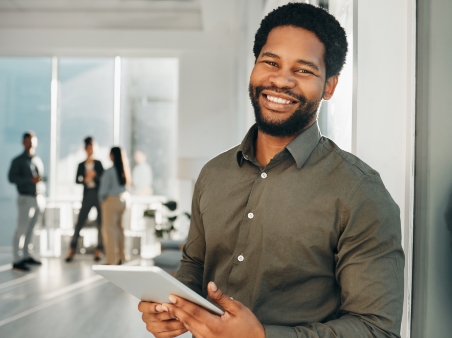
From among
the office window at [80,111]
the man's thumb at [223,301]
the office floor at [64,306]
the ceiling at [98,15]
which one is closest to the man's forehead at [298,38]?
the man's thumb at [223,301]

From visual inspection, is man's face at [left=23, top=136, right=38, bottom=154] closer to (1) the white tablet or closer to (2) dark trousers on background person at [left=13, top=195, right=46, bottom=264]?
(2) dark trousers on background person at [left=13, top=195, right=46, bottom=264]

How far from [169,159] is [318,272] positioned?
25.6ft

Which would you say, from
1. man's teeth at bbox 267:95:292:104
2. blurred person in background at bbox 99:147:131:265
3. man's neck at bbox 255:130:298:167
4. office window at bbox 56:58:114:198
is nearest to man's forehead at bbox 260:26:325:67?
man's teeth at bbox 267:95:292:104

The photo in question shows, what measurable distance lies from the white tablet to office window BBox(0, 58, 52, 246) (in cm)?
816

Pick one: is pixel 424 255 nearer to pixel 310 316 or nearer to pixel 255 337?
pixel 310 316

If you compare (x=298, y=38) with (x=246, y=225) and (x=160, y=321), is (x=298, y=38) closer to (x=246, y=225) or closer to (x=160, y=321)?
(x=246, y=225)

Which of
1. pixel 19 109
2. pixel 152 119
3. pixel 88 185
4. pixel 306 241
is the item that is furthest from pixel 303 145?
pixel 19 109

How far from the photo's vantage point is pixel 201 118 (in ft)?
27.4

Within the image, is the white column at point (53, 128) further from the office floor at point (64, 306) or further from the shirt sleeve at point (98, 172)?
the office floor at point (64, 306)

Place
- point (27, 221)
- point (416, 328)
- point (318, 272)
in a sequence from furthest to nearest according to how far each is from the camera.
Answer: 1. point (27, 221)
2. point (416, 328)
3. point (318, 272)

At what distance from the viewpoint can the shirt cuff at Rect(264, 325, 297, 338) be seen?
1.06m

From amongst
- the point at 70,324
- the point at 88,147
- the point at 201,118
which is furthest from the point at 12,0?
the point at 70,324

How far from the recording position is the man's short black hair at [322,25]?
4.16 ft

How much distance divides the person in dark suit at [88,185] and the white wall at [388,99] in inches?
250
